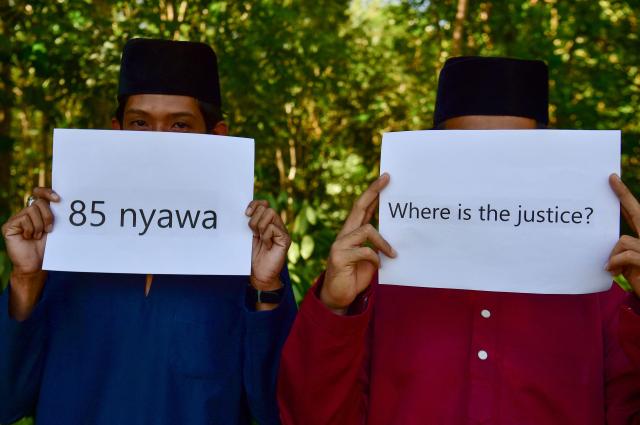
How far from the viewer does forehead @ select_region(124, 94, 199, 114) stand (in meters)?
1.75

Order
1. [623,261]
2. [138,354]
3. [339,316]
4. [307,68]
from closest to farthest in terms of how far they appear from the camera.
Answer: [623,261] → [339,316] → [138,354] → [307,68]

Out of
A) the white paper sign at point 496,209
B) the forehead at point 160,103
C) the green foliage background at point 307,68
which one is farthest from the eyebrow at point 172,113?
the green foliage background at point 307,68

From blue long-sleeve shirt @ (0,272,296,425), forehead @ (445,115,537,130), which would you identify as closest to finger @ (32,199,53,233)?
blue long-sleeve shirt @ (0,272,296,425)

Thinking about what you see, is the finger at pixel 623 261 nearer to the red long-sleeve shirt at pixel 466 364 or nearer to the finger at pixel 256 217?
the red long-sleeve shirt at pixel 466 364

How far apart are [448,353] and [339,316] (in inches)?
11.9

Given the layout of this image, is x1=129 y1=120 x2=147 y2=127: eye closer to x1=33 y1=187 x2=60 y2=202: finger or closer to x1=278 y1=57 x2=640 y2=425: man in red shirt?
x1=33 y1=187 x2=60 y2=202: finger

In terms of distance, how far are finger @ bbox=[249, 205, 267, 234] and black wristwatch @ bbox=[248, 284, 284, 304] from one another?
15 centimetres

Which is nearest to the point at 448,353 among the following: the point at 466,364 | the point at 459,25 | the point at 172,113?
the point at 466,364

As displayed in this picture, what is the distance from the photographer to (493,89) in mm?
1766

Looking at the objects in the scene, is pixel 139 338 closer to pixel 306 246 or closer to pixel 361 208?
pixel 361 208

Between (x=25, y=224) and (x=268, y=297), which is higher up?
(x=25, y=224)

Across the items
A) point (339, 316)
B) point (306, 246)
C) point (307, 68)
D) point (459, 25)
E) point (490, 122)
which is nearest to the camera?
point (339, 316)

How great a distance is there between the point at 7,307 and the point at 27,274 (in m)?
0.09

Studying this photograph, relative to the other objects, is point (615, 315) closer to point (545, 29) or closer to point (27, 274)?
point (27, 274)
